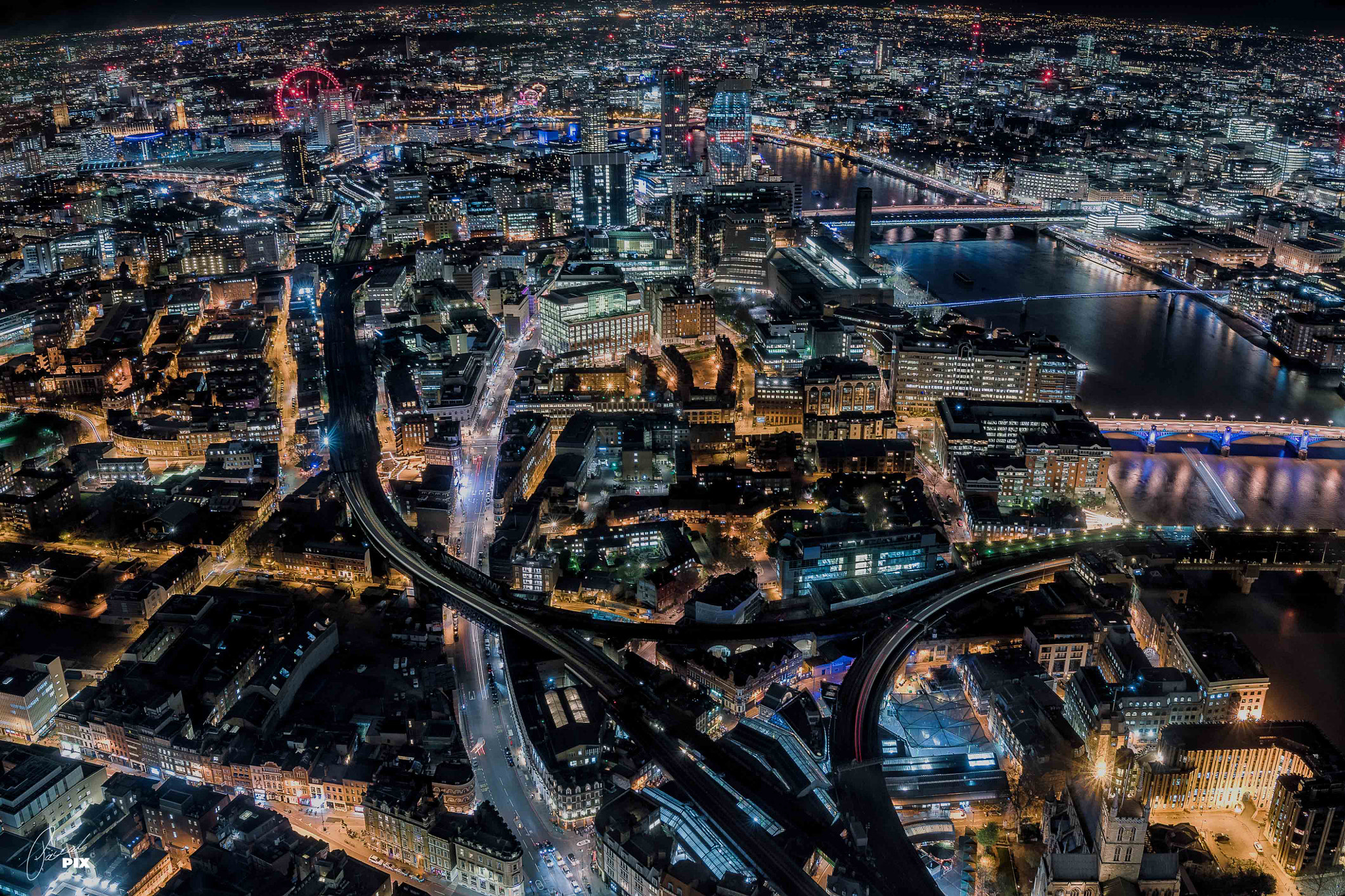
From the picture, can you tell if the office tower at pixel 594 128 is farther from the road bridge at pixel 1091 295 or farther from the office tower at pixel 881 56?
the office tower at pixel 881 56

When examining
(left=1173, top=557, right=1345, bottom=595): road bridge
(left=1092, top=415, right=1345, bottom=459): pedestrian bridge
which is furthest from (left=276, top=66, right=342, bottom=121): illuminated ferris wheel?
(left=1173, top=557, right=1345, bottom=595): road bridge

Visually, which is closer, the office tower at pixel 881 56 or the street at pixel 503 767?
the street at pixel 503 767

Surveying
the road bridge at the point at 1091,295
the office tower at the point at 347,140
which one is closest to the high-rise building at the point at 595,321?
the road bridge at the point at 1091,295

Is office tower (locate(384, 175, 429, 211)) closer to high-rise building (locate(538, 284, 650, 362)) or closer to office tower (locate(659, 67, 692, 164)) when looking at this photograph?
office tower (locate(659, 67, 692, 164))

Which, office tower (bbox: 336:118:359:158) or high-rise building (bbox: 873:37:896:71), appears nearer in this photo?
office tower (bbox: 336:118:359:158)

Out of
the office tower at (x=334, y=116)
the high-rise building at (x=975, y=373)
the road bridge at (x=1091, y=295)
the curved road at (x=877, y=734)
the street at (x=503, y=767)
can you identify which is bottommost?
the street at (x=503, y=767)

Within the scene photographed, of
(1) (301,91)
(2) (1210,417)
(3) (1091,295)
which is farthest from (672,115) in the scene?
(2) (1210,417)

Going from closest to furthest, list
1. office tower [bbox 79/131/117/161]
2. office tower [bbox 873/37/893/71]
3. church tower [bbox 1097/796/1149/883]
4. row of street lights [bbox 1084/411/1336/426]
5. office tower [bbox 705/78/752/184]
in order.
Result: church tower [bbox 1097/796/1149/883] < row of street lights [bbox 1084/411/1336/426] < office tower [bbox 705/78/752/184] < office tower [bbox 79/131/117/161] < office tower [bbox 873/37/893/71]

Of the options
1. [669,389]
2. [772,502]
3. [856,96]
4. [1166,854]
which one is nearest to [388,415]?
[669,389]
